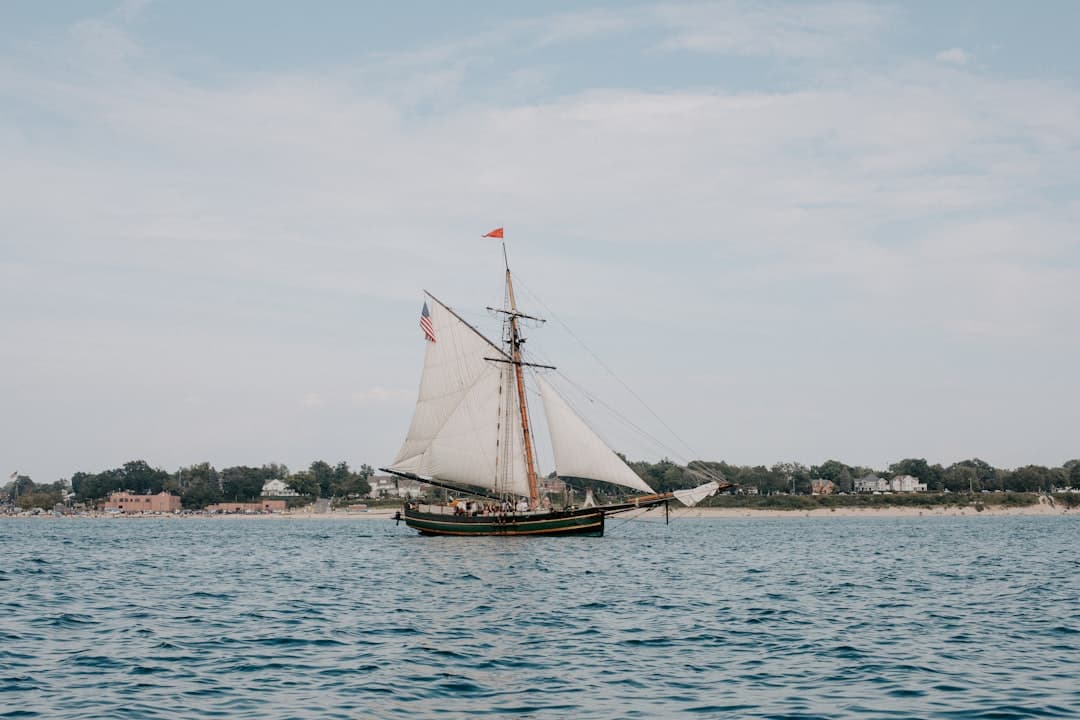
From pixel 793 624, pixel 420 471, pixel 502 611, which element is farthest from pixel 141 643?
pixel 420 471

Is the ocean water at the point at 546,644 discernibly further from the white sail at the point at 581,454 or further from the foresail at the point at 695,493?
the foresail at the point at 695,493

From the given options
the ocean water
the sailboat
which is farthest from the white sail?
the ocean water

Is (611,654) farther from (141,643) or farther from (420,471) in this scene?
(420,471)

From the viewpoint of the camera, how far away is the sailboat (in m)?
82.9

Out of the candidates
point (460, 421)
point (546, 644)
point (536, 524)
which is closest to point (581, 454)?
point (536, 524)

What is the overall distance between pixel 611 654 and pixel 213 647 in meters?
9.60

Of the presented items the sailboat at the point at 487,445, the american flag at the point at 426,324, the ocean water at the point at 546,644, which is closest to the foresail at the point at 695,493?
the sailboat at the point at 487,445

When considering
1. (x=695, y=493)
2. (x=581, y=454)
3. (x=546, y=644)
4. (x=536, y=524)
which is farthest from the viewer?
(x=695, y=493)

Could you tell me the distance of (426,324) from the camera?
86.4 meters

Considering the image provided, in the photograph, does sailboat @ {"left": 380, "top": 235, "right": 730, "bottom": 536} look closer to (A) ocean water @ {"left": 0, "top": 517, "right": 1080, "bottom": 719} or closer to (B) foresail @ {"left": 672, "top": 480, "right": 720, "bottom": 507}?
(B) foresail @ {"left": 672, "top": 480, "right": 720, "bottom": 507}

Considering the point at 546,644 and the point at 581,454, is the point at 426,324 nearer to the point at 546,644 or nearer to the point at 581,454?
the point at 581,454

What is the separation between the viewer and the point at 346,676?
2167 centimetres

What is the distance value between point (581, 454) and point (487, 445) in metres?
8.16

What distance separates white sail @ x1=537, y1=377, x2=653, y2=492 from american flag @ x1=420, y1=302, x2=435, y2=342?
11.3 meters
